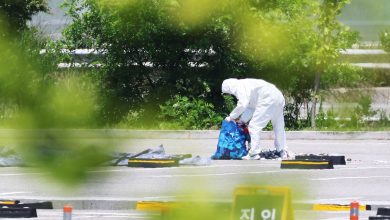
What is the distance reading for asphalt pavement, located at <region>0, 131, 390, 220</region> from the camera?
1.39 meters

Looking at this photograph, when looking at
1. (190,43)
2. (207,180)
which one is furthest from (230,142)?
(207,180)

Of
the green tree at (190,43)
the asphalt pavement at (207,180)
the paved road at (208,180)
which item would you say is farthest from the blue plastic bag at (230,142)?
the green tree at (190,43)

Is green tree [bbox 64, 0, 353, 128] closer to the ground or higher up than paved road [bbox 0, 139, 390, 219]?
higher up

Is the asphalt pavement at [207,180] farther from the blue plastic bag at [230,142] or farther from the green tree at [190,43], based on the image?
the blue plastic bag at [230,142]

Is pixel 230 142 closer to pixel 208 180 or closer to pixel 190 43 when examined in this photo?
pixel 190 43

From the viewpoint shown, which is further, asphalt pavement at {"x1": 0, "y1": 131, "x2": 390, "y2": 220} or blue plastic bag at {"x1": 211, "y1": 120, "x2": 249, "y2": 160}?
blue plastic bag at {"x1": 211, "y1": 120, "x2": 249, "y2": 160}

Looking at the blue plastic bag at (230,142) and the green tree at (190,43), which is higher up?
the green tree at (190,43)

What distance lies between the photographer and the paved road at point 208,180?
1396mm

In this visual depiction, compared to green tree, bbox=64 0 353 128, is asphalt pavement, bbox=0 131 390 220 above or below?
below

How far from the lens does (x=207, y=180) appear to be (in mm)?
1396

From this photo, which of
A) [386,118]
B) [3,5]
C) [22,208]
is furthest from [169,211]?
[386,118]

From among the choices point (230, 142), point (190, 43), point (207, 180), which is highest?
point (190, 43)

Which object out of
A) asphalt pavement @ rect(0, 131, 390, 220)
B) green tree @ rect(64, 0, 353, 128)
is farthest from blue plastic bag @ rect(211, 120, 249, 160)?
green tree @ rect(64, 0, 353, 128)

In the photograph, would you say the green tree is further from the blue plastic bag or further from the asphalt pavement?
the blue plastic bag
